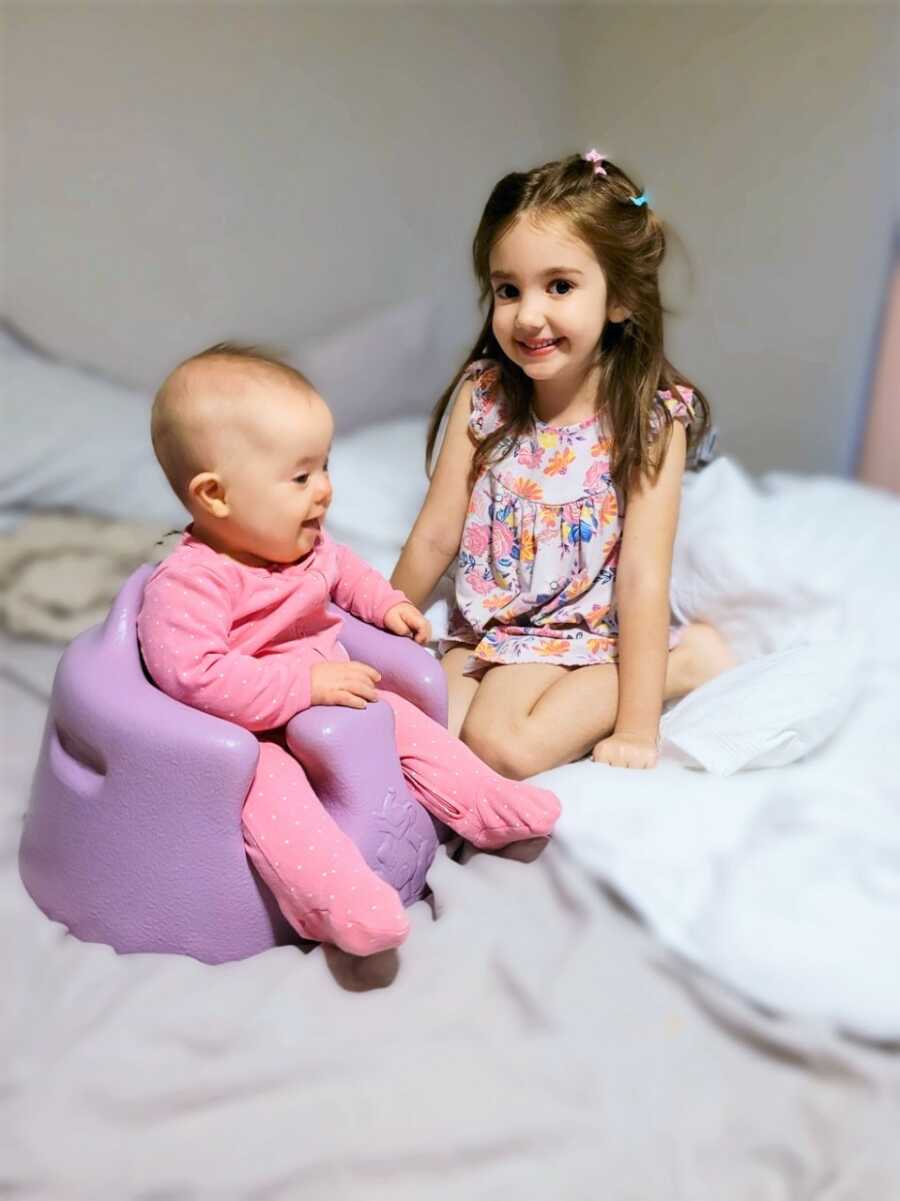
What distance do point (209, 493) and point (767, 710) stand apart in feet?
1.89

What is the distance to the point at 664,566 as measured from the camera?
1207mm

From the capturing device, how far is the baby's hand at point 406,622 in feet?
3.62

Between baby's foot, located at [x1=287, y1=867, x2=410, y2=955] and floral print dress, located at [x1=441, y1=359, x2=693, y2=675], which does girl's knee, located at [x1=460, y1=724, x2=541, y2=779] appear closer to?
floral print dress, located at [x1=441, y1=359, x2=693, y2=675]

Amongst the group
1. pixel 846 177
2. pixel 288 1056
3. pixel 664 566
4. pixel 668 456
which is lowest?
pixel 288 1056

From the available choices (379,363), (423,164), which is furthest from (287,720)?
(423,164)

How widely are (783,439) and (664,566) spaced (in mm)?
1215

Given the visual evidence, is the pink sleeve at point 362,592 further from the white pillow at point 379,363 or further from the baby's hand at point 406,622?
the white pillow at point 379,363

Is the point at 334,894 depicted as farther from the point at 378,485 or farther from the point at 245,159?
the point at 245,159

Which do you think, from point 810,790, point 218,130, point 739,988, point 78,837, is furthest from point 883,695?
point 218,130

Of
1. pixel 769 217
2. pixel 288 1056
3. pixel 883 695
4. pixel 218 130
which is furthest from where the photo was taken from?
pixel 769 217

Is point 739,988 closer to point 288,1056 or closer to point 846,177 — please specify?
point 288,1056

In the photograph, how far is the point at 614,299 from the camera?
1160mm

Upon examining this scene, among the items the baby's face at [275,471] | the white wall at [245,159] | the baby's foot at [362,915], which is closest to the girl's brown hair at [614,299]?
the baby's face at [275,471]

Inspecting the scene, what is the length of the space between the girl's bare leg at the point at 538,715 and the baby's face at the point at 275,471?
0.30 meters
